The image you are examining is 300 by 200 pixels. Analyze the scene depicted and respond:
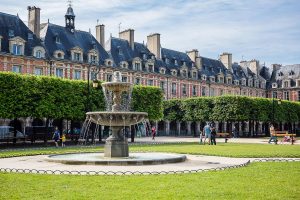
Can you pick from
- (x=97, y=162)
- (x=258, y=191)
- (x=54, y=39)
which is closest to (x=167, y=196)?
(x=258, y=191)

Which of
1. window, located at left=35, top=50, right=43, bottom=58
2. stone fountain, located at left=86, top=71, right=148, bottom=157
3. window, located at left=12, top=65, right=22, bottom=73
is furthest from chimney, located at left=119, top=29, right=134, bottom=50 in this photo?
stone fountain, located at left=86, top=71, right=148, bottom=157

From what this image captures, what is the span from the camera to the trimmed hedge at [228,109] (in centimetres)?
5212

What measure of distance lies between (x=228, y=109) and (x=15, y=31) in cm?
2845

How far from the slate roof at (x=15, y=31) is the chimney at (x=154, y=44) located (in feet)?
72.5

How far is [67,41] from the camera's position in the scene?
50344 mm

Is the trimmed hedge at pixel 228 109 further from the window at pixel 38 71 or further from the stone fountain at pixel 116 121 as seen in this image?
the stone fountain at pixel 116 121

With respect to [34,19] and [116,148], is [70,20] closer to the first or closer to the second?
[34,19]

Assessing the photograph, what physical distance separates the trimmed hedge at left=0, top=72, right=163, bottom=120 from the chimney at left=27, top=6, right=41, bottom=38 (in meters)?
15.6

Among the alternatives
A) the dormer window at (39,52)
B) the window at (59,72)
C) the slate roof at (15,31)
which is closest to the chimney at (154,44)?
the window at (59,72)

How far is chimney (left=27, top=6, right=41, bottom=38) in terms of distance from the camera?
152 ft

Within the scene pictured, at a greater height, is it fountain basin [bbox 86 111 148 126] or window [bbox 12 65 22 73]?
window [bbox 12 65 22 73]

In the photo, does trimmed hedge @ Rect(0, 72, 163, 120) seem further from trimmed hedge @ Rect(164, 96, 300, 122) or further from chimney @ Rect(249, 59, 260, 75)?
chimney @ Rect(249, 59, 260, 75)

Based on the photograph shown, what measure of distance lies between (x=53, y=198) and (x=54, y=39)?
140 feet

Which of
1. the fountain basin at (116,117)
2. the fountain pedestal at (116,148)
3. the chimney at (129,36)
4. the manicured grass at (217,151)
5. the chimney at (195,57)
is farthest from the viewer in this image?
the chimney at (195,57)
